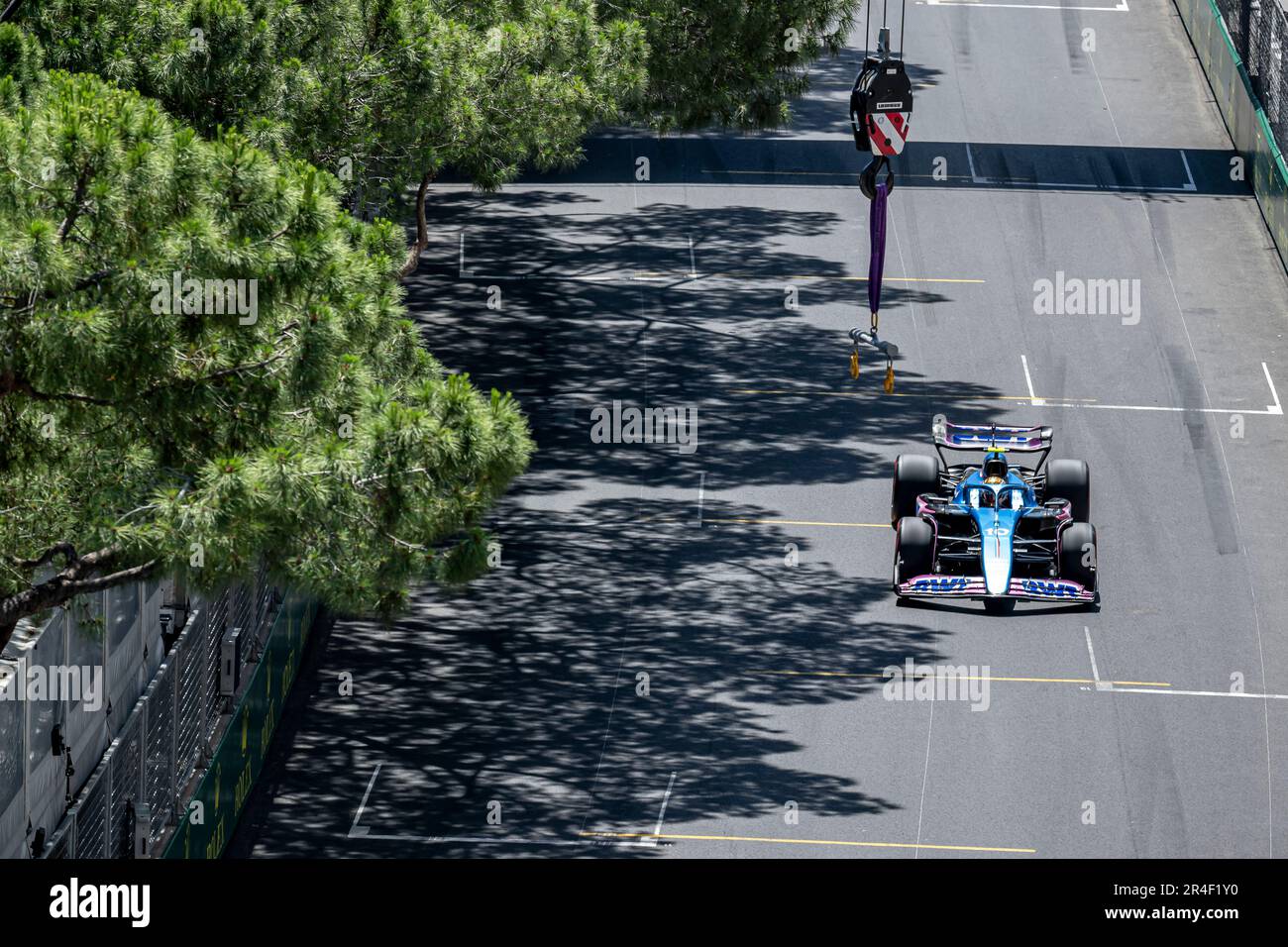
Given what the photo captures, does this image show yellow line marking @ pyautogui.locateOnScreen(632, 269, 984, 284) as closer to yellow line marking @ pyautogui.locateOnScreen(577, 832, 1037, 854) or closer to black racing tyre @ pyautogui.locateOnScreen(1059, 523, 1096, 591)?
black racing tyre @ pyautogui.locateOnScreen(1059, 523, 1096, 591)

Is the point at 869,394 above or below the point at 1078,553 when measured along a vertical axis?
below

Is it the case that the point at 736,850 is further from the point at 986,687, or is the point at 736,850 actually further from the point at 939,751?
the point at 986,687

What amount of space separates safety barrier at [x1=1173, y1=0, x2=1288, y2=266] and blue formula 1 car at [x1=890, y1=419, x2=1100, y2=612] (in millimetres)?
17815

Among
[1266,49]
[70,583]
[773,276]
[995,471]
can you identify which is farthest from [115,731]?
[1266,49]

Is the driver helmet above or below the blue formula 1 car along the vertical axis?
above

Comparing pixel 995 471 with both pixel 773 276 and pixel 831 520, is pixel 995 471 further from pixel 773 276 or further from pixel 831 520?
pixel 773 276

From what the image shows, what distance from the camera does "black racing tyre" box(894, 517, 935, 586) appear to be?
20.2 metres

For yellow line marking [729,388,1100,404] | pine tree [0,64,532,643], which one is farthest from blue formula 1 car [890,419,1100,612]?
yellow line marking [729,388,1100,404]

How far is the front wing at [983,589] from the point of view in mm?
18516

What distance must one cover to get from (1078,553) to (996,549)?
33.7 inches

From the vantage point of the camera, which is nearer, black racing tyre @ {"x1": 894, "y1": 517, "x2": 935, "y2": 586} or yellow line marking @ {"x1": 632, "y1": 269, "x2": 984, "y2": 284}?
black racing tyre @ {"x1": 894, "y1": 517, "x2": 935, "y2": 586}

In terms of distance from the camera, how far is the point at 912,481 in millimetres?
22375


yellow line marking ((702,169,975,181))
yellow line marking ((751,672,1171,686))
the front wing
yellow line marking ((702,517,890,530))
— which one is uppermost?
yellow line marking ((702,169,975,181))

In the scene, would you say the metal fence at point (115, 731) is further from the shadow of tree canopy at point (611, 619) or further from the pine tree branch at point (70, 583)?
the shadow of tree canopy at point (611, 619)
